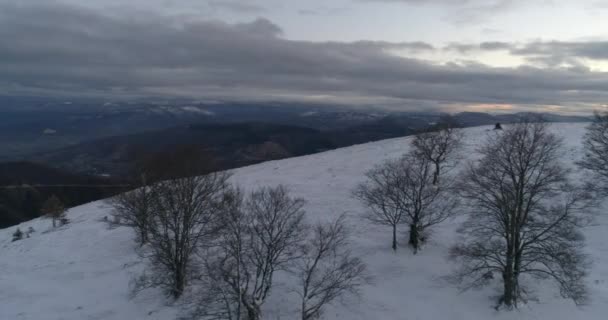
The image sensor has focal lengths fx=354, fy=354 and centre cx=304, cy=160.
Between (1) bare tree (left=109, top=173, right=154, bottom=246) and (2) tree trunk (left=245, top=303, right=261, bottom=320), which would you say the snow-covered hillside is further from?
(1) bare tree (left=109, top=173, right=154, bottom=246)

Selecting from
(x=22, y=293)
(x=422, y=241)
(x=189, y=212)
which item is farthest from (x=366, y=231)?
(x=22, y=293)

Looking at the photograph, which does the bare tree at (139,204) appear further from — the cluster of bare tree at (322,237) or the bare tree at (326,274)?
the bare tree at (326,274)

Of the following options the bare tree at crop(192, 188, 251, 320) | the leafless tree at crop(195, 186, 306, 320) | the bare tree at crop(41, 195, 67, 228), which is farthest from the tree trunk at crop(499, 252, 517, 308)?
the bare tree at crop(41, 195, 67, 228)

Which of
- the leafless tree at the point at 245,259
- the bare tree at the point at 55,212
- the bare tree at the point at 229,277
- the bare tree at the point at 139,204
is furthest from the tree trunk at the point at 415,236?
the bare tree at the point at 55,212

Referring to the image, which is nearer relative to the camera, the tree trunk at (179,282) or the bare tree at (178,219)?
the bare tree at (178,219)

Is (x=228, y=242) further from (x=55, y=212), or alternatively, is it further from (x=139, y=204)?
(x=55, y=212)

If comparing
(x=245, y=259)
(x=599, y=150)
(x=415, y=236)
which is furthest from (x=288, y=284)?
(x=599, y=150)

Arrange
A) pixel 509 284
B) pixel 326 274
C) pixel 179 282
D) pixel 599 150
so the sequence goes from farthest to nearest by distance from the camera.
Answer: pixel 599 150, pixel 179 282, pixel 326 274, pixel 509 284
